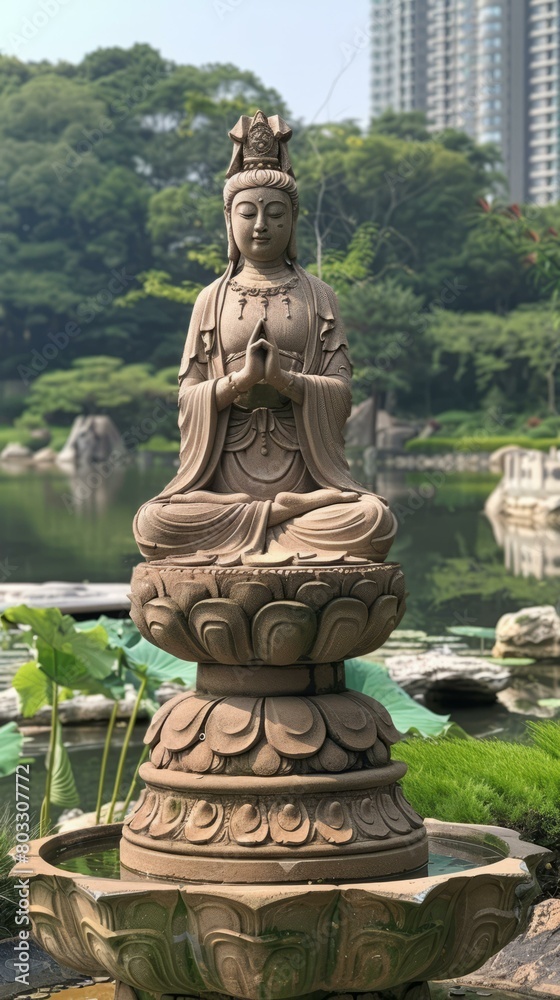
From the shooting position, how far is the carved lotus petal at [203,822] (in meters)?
3.96

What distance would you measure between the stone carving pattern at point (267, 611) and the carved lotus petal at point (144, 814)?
476mm

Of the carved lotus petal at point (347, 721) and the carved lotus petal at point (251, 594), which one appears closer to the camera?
the carved lotus petal at point (251, 594)

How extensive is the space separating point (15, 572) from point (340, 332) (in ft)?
59.3

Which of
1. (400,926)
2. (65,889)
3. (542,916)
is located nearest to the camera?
(400,926)

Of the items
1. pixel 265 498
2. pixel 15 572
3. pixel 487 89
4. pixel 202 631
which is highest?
pixel 487 89

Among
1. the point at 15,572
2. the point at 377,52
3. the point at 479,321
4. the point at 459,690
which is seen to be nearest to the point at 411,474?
the point at 479,321

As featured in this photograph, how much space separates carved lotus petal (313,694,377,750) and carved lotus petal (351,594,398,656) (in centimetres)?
17

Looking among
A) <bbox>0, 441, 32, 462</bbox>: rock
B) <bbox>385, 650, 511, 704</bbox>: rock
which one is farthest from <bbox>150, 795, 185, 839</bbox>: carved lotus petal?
<bbox>0, 441, 32, 462</bbox>: rock

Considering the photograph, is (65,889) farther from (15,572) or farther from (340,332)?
(15,572)

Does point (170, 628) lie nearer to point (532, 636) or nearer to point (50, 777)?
point (50, 777)

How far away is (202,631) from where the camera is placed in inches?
159

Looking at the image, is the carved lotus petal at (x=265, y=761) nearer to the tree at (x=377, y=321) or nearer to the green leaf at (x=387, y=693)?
the green leaf at (x=387, y=693)

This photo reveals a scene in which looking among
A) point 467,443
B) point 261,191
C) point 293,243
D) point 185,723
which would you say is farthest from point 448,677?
point 467,443

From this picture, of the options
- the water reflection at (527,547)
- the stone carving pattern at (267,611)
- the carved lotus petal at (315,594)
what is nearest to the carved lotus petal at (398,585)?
the stone carving pattern at (267,611)
